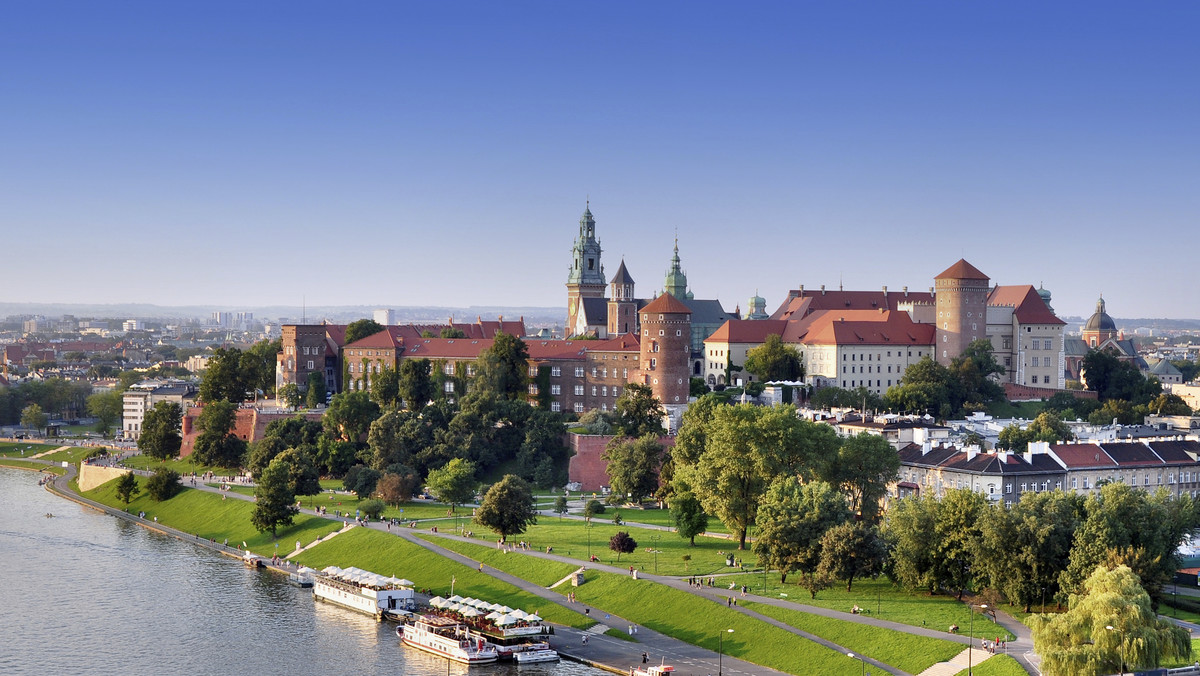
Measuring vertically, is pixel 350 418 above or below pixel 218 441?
above

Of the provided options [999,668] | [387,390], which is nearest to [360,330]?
[387,390]

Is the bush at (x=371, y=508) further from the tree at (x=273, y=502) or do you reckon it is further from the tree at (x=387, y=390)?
the tree at (x=387, y=390)

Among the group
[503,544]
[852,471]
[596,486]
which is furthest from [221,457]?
[852,471]

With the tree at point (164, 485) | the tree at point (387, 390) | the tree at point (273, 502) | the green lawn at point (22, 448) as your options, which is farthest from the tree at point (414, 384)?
the green lawn at point (22, 448)

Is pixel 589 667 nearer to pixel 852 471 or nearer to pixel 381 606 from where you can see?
pixel 381 606

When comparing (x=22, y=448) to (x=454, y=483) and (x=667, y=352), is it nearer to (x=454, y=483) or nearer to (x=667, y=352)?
(x=667, y=352)

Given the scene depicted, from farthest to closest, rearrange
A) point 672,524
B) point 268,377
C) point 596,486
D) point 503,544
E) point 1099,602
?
point 268,377 → point 596,486 → point 672,524 → point 503,544 → point 1099,602

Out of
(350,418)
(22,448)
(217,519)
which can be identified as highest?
(350,418)
